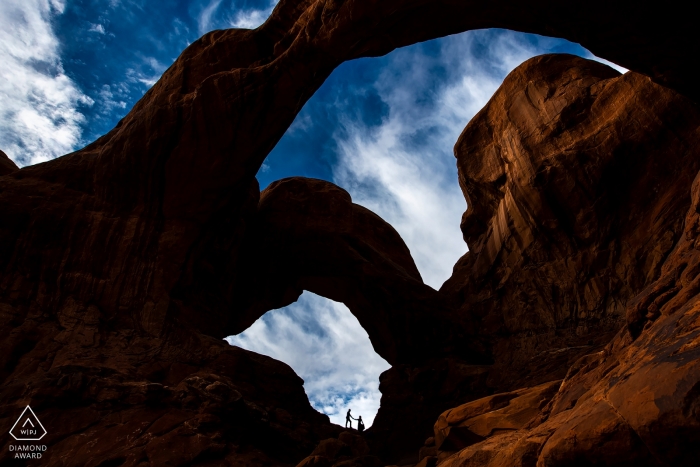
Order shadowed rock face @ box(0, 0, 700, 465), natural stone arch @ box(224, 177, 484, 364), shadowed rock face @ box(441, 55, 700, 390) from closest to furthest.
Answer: shadowed rock face @ box(0, 0, 700, 465) → shadowed rock face @ box(441, 55, 700, 390) → natural stone arch @ box(224, 177, 484, 364)

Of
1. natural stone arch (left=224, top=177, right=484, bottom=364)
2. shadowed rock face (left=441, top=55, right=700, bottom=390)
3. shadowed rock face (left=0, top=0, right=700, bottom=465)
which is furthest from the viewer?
natural stone arch (left=224, top=177, right=484, bottom=364)

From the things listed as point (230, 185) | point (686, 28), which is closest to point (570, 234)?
point (686, 28)

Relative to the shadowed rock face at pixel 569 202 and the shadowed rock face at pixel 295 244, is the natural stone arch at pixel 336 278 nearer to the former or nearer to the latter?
the shadowed rock face at pixel 295 244

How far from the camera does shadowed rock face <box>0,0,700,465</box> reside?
14.8 meters

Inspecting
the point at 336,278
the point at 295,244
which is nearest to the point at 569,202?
the point at 336,278

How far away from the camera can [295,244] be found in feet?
94.2

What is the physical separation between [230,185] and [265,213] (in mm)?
7247

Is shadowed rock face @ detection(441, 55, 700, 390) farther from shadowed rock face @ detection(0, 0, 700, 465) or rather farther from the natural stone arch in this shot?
the natural stone arch

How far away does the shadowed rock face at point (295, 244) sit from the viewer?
14.8m

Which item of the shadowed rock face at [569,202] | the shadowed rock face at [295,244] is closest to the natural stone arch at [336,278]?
the shadowed rock face at [295,244]

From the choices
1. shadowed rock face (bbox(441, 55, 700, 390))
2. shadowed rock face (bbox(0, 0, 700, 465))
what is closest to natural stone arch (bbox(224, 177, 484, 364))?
shadowed rock face (bbox(0, 0, 700, 465))

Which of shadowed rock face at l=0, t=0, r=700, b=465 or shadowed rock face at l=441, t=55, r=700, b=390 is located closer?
shadowed rock face at l=0, t=0, r=700, b=465

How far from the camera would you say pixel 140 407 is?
47.4 feet

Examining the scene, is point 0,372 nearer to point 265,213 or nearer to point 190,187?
point 190,187
